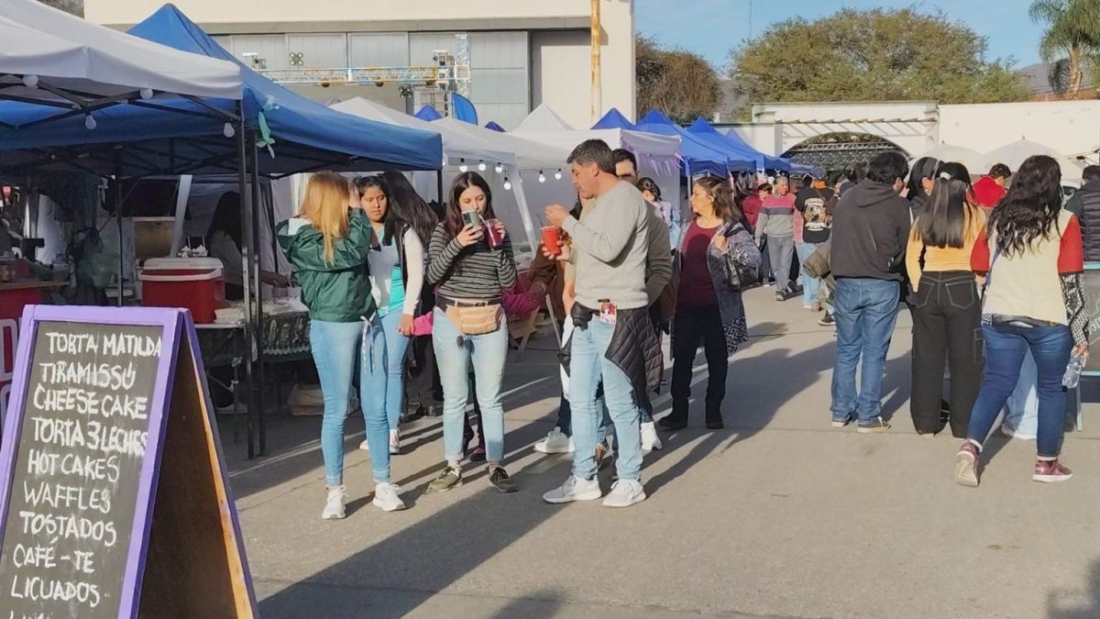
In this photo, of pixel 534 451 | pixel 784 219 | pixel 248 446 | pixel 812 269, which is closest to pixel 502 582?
pixel 534 451

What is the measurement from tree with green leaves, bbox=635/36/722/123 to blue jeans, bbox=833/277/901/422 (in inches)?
2002

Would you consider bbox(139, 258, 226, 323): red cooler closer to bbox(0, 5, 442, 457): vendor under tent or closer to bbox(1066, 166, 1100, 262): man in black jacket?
bbox(0, 5, 442, 457): vendor under tent

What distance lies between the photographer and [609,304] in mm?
5805

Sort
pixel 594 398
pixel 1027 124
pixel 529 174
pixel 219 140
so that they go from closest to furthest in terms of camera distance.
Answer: pixel 594 398
pixel 219 140
pixel 529 174
pixel 1027 124

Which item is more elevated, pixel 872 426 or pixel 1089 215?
pixel 1089 215

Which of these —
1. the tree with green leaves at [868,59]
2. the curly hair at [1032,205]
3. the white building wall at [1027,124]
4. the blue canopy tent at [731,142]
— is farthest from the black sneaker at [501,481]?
the tree with green leaves at [868,59]

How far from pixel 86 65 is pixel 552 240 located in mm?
2432

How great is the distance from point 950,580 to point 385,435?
9.38ft

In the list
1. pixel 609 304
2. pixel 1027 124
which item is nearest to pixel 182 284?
pixel 609 304

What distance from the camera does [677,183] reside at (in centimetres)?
2033

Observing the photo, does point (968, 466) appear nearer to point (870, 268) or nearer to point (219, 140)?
point (870, 268)

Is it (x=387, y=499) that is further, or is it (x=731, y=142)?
(x=731, y=142)

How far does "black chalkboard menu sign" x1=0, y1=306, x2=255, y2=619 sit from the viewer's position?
141 inches

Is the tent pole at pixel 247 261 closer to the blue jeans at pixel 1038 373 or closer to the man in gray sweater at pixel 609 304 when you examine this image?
the man in gray sweater at pixel 609 304
